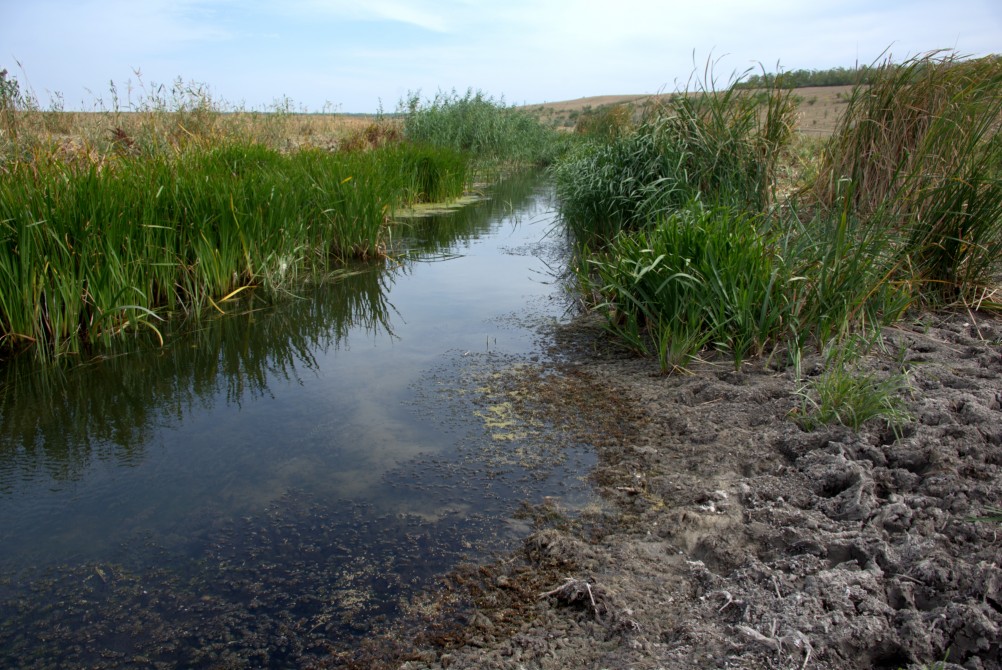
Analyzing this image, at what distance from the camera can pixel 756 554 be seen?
7.34 feet

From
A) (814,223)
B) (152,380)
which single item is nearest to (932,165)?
(814,223)

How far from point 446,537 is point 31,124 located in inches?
302

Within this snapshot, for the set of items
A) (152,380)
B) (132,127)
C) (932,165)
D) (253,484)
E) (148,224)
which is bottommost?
(253,484)

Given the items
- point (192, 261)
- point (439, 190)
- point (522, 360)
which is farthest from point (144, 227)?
point (439, 190)

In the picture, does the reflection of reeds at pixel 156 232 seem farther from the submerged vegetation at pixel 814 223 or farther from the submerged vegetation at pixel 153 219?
the submerged vegetation at pixel 814 223

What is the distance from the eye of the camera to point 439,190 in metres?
11.4

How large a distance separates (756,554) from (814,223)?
294 cm

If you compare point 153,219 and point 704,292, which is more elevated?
point 153,219

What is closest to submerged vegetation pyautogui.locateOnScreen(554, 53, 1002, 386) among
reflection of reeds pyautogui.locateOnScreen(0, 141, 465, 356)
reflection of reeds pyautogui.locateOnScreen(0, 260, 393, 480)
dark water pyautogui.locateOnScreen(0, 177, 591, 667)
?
dark water pyautogui.locateOnScreen(0, 177, 591, 667)

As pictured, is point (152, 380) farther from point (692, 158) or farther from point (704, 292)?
point (692, 158)

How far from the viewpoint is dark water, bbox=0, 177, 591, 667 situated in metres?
2.17

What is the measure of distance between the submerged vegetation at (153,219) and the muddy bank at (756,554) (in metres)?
3.21

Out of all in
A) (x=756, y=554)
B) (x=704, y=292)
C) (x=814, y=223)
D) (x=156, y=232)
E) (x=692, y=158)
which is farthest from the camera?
(x=692, y=158)

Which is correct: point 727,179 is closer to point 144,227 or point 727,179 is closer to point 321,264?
point 321,264
